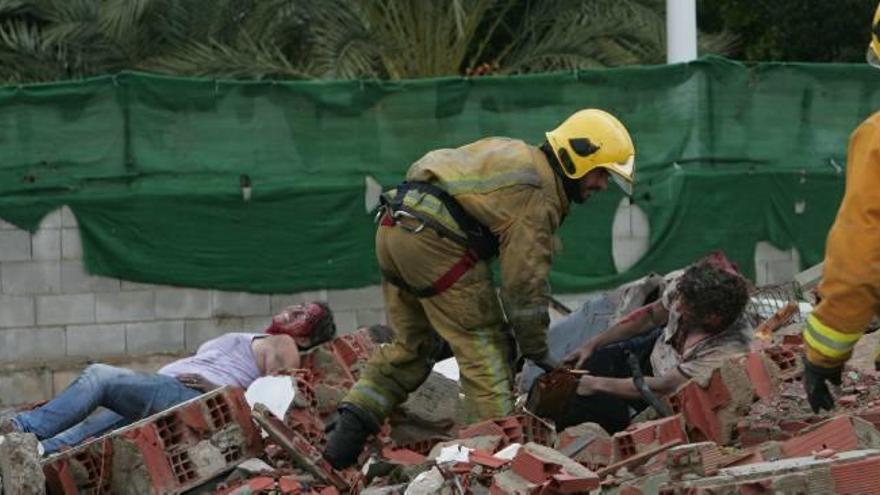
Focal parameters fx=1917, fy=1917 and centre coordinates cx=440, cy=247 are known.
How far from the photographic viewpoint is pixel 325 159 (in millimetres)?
13414

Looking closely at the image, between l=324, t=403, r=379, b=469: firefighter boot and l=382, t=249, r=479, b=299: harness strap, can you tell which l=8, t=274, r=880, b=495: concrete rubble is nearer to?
l=324, t=403, r=379, b=469: firefighter boot

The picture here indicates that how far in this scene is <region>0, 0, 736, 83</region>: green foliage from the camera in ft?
57.3

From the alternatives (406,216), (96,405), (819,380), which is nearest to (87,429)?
(96,405)

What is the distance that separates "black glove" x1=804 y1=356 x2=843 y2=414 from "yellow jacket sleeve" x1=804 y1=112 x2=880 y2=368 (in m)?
0.16

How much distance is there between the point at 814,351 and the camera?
6.35 m

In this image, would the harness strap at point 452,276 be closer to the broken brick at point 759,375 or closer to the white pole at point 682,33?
the broken brick at point 759,375

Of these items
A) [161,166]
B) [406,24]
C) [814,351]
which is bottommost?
[814,351]

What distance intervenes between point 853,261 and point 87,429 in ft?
13.9

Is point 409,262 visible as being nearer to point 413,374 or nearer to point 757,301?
point 413,374

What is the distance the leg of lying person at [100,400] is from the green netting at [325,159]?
165 inches

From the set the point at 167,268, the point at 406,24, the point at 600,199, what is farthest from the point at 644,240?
the point at 406,24

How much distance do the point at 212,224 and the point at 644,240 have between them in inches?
124

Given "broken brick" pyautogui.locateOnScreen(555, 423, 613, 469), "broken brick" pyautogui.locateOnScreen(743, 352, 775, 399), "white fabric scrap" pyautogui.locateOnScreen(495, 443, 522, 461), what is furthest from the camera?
"broken brick" pyautogui.locateOnScreen(743, 352, 775, 399)

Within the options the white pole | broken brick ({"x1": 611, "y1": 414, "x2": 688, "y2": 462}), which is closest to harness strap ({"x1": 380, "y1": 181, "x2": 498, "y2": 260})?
broken brick ({"x1": 611, "y1": 414, "x2": 688, "y2": 462})
